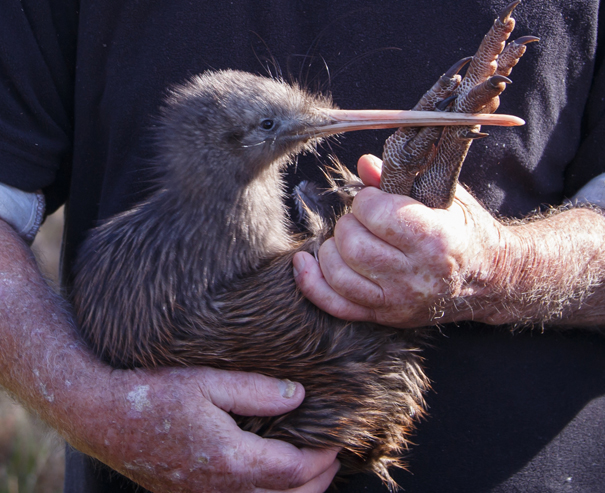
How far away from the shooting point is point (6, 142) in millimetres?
1595

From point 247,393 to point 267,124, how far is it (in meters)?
0.79

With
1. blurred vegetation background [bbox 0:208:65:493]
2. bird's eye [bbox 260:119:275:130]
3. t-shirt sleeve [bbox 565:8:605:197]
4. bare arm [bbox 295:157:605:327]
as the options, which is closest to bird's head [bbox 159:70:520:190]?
bird's eye [bbox 260:119:275:130]

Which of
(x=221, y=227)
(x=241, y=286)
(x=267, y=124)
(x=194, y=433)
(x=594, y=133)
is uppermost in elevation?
(x=594, y=133)

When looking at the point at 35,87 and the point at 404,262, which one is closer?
the point at 404,262

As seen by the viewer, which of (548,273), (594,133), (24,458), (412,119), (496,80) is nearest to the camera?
(496,80)

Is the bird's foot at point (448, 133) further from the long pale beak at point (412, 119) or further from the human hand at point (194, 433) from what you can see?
the human hand at point (194, 433)

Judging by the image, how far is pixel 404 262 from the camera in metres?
1.38

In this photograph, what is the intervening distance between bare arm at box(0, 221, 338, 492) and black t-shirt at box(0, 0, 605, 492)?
40 centimetres

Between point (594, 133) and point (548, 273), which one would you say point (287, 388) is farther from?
point (594, 133)

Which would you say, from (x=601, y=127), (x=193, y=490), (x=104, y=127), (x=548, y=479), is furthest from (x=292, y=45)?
(x=548, y=479)

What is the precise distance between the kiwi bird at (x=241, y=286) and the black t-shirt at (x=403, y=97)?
133 mm

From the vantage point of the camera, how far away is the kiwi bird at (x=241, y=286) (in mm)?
1499

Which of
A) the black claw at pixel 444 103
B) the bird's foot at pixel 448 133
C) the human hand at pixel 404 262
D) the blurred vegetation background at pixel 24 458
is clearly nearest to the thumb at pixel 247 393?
the human hand at pixel 404 262

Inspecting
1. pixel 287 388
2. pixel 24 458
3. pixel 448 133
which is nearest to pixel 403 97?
pixel 448 133
